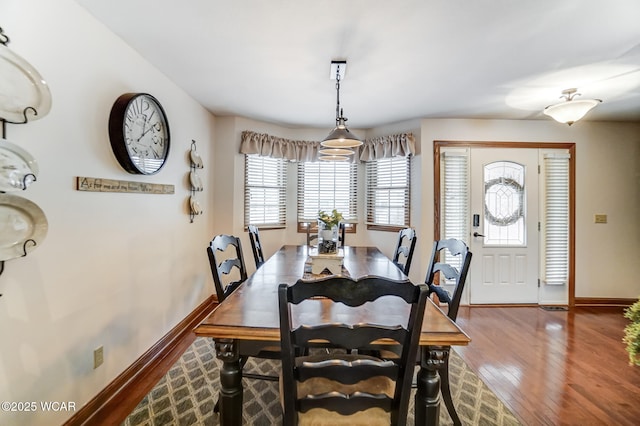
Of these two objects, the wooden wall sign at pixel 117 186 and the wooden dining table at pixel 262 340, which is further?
the wooden wall sign at pixel 117 186

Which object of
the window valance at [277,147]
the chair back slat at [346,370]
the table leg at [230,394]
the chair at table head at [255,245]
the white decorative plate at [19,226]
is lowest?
the table leg at [230,394]

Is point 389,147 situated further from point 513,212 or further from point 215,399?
point 215,399

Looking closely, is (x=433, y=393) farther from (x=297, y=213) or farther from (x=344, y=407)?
(x=297, y=213)

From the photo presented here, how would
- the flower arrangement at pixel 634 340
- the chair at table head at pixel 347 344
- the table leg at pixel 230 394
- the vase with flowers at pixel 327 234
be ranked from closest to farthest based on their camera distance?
the chair at table head at pixel 347 344
the flower arrangement at pixel 634 340
the table leg at pixel 230 394
the vase with flowers at pixel 327 234

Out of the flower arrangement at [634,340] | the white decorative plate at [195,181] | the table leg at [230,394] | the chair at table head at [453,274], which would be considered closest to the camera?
the flower arrangement at [634,340]

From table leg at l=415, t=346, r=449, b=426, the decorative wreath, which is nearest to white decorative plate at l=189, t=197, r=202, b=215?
table leg at l=415, t=346, r=449, b=426

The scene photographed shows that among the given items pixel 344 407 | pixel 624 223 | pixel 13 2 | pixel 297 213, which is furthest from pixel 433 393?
pixel 624 223

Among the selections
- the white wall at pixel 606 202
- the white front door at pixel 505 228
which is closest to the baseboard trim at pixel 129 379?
the white wall at pixel 606 202

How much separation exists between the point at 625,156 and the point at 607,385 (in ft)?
11.3

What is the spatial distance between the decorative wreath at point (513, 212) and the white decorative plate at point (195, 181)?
3.78 metres

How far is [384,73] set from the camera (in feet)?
8.41

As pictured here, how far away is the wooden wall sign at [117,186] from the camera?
175 cm

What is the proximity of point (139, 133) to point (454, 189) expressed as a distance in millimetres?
3707

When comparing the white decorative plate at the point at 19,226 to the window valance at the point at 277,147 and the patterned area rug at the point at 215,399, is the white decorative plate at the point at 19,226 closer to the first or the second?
the patterned area rug at the point at 215,399
